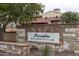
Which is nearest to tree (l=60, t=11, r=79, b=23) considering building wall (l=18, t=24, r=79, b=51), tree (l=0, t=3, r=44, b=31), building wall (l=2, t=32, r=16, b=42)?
building wall (l=18, t=24, r=79, b=51)

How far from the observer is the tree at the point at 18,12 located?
6.34 meters

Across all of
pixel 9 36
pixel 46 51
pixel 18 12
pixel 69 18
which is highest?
pixel 18 12

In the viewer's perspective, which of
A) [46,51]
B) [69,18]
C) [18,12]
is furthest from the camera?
[69,18]

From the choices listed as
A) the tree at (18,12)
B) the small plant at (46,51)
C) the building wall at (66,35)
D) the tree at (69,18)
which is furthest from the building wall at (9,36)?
the tree at (69,18)

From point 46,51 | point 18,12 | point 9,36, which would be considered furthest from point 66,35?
point 9,36

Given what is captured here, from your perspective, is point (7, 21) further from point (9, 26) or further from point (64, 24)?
point (64, 24)

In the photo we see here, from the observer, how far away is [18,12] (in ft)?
21.1

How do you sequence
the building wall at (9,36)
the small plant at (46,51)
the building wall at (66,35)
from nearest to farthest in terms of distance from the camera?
the small plant at (46,51), the building wall at (66,35), the building wall at (9,36)

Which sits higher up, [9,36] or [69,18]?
[69,18]

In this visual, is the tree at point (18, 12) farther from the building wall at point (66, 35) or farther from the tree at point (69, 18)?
the tree at point (69, 18)

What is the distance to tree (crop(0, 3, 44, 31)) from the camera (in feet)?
20.8

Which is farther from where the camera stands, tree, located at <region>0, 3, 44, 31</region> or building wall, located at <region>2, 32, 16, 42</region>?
building wall, located at <region>2, 32, 16, 42</region>

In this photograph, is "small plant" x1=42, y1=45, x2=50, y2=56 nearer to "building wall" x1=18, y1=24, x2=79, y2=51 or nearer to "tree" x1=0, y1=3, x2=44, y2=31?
"building wall" x1=18, y1=24, x2=79, y2=51

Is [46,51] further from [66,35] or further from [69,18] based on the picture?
[69,18]
